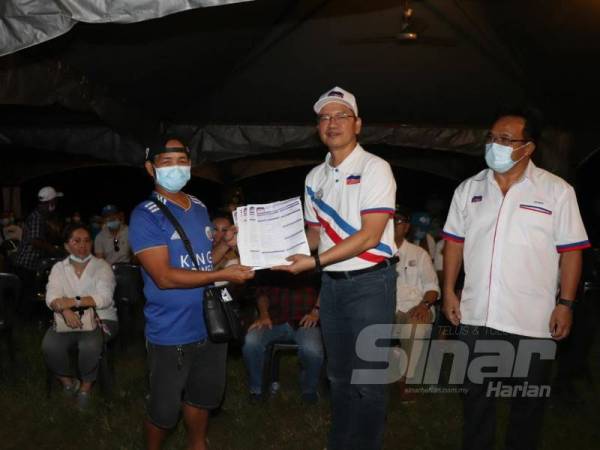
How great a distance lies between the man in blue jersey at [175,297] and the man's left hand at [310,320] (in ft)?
6.17

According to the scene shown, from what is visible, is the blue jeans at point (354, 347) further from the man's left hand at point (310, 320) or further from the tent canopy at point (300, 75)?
the tent canopy at point (300, 75)

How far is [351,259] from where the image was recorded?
10.2 ft

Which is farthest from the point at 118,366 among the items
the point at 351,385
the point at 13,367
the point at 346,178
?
the point at 346,178

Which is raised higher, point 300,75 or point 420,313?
point 300,75

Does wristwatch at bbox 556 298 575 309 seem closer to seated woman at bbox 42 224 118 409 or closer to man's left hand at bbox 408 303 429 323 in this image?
man's left hand at bbox 408 303 429 323

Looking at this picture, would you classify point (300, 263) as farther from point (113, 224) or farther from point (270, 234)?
point (113, 224)

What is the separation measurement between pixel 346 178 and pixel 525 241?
1.03 m

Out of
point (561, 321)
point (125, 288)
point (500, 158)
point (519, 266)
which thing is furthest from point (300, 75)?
point (561, 321)

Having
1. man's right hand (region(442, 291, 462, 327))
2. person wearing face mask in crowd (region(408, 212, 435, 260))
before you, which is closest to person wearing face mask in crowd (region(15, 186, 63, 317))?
person wearing face mask in crowd (region(408, 212, 435, 260))

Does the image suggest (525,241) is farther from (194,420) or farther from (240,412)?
(240,412)

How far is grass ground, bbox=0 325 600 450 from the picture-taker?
442 centimetres

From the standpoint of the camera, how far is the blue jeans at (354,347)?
10.2 ft

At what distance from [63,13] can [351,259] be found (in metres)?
1.86

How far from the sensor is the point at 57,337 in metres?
5.16
